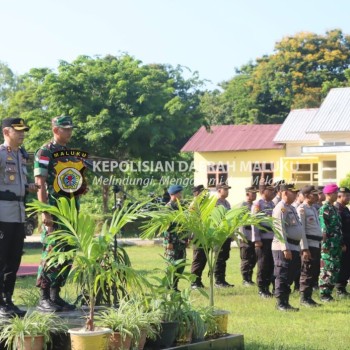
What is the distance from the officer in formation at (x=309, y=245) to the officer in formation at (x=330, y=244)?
410mm

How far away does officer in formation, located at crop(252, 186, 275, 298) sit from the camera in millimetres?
12234

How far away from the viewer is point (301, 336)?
28.2ft

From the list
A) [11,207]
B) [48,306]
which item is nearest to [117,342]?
[48,306]

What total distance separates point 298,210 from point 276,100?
43.4 metres

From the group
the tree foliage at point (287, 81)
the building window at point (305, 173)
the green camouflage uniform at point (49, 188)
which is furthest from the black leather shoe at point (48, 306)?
the tree foliage at point (287, 81)

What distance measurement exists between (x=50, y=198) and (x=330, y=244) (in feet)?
19.3

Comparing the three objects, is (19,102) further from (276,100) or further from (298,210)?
(298,210)

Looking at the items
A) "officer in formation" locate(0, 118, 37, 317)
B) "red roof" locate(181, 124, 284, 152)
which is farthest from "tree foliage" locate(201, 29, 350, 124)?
"officer in formation" locate(0, 118, 37, 317)

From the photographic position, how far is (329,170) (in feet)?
127

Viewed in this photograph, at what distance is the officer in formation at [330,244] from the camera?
39.0ft

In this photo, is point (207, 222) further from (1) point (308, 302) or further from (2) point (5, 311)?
(1) point (308, 302)

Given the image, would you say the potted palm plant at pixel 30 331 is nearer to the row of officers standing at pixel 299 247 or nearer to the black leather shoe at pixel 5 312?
the black leather shoe at pixel 5 312

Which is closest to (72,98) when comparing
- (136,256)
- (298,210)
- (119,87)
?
(119,87)

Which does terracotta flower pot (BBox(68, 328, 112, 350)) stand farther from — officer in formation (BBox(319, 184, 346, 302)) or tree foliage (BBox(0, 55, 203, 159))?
tree foliage (BBox(0, 55, 203, 159))
